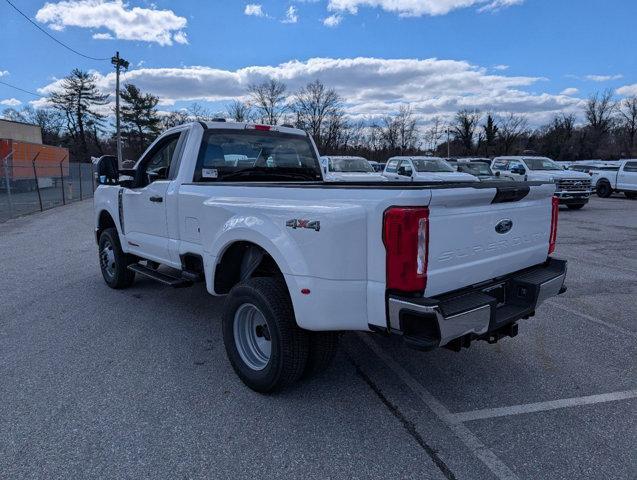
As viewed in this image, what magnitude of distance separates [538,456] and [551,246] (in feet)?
6.02

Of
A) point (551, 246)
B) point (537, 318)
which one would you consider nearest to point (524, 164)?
point (537, 318)

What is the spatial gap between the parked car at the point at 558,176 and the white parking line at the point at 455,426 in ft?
47.5

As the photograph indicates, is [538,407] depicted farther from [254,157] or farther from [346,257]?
[254,157]

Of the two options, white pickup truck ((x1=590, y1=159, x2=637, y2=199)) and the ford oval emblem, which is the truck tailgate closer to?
the ford oval emblem

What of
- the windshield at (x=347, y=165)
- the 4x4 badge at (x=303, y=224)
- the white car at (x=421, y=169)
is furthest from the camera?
the windshield at (x=347, y=165)

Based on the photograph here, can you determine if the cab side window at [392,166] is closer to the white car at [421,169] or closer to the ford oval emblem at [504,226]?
the white car at [421,169]

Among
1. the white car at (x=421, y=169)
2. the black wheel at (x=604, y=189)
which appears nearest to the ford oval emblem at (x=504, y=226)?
the white car at (x=421, y=169)

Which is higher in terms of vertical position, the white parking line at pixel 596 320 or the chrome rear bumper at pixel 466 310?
the chrome rear bumper at pixel 466 310

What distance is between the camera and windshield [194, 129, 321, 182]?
4848 mm

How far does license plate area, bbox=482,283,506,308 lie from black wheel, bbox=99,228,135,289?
4.83 meters

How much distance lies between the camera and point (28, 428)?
10.3 feet

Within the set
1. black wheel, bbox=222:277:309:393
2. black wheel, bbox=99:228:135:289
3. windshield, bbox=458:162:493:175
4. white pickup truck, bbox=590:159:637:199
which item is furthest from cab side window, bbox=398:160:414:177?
black wheel, bbox=222:277:309:393

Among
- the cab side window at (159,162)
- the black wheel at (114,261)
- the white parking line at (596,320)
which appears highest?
the cab side window at (159,162)

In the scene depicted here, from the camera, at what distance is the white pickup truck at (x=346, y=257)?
2.76 m
